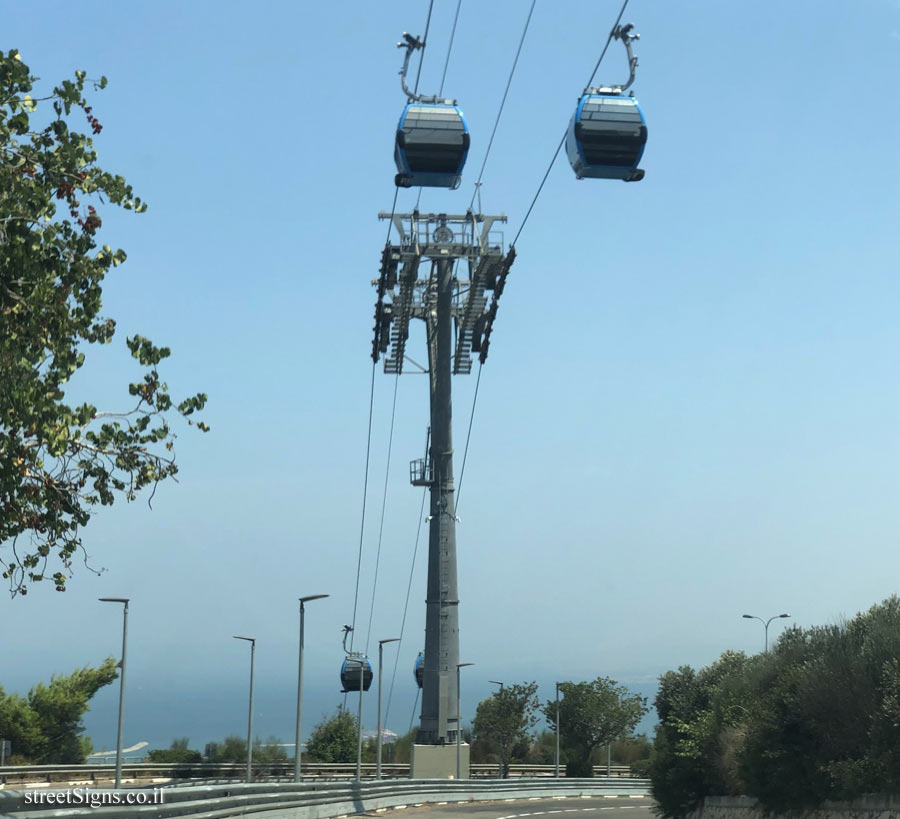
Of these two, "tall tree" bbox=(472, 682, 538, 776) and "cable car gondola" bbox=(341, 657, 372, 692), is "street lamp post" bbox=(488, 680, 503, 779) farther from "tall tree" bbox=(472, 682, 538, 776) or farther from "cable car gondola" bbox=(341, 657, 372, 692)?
"cable car gondola" bbox=(341, 657, 372, 692)

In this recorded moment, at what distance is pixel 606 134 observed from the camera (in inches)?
1203

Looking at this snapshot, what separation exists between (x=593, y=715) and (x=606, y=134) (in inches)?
2647

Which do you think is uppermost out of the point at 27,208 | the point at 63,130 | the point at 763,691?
the point at 63,130

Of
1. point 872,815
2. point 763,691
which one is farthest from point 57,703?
A: point 872,815

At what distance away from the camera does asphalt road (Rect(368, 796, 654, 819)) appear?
42531 mm

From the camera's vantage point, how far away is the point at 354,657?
68250mm

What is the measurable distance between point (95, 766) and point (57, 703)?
1161 cm

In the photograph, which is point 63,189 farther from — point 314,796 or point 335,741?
point 335,741

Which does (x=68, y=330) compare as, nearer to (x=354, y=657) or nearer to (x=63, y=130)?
(x=63, y=130)

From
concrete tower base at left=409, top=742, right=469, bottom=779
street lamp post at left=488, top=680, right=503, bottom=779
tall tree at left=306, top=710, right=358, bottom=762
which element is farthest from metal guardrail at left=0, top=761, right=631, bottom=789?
tall tree at left=306, top=710, right=358, bottom=762

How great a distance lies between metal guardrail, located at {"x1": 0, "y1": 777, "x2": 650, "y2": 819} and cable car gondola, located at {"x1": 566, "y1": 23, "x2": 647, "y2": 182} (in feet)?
55.6

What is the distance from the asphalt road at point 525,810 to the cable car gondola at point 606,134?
70.9 feet

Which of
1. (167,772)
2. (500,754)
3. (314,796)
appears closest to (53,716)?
(167,772)

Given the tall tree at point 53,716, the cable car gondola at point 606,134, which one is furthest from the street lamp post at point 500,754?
the cable car gondola at point 606,134
